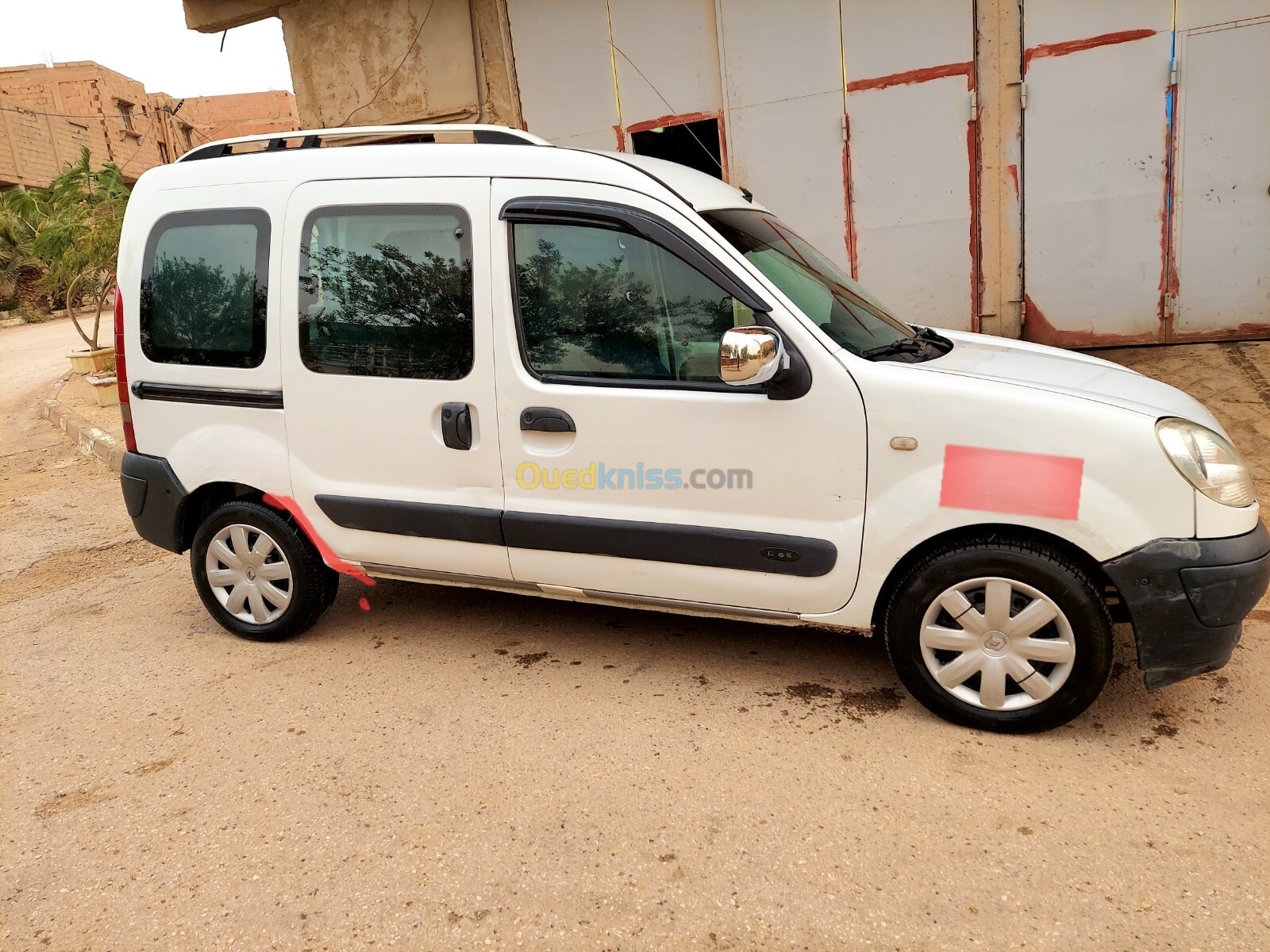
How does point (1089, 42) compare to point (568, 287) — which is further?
point (1089, 42)

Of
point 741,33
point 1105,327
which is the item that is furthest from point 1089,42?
point 741,33

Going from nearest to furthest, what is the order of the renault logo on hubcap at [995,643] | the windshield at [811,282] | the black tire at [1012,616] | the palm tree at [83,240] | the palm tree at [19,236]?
the black tire at [1012,616] < the renault logo on hubcap at [995,643] < the windshield at [811,282] < the palm tree at [83,240] < the palm tree at [19,236]

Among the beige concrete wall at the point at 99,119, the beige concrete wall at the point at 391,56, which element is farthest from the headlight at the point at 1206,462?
the beige concrete wall at the point at 99,119

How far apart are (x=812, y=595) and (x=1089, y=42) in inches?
237

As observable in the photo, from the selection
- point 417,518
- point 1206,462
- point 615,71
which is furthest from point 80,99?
point 1206,462

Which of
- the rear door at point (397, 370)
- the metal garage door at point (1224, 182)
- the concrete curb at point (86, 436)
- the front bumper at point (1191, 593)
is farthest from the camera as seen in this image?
the concrete curb at point (86, 436)

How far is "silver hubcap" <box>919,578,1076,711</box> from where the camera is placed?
2838 mm

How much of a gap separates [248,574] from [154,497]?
1.82 feet

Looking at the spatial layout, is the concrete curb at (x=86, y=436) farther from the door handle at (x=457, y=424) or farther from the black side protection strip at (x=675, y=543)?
the black side protection strip at (x=675, y=543)

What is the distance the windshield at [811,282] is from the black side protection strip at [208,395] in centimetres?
189

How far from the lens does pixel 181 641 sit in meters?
4.14

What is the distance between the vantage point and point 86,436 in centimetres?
867

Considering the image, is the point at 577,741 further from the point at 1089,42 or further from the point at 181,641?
the point at 1089,42

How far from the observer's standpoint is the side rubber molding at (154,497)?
4000 mm
